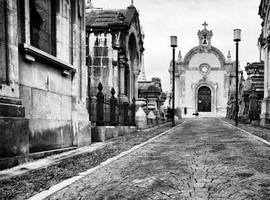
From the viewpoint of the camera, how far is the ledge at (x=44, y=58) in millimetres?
6734

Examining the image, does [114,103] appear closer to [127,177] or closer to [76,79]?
[76,79]

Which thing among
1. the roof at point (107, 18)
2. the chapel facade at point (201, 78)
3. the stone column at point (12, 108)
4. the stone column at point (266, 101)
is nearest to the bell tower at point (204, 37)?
the chapel facade at point (201, 78)

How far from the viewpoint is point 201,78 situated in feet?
195

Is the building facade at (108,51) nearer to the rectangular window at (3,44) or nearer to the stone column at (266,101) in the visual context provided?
the stone column at (266,101)

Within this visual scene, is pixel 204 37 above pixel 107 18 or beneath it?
above

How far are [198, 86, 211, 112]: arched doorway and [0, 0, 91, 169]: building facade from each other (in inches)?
2030

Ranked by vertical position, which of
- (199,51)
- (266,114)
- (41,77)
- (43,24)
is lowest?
Answer: (266,114)

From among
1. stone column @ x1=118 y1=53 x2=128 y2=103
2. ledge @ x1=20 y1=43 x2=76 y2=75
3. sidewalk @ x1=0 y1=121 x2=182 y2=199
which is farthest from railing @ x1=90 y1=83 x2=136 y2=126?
sidewalk @ x1=0 y1=121 x2=182 y2=199

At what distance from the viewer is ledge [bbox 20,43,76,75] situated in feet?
22.1

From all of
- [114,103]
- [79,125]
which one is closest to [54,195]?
[79,125]

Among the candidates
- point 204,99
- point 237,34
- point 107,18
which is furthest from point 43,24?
point 204,99

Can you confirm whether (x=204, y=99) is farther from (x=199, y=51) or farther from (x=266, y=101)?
(x=266, y=101)

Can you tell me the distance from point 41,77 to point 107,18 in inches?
420

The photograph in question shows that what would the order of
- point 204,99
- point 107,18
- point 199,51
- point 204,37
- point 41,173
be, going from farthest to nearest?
point 204,37, point 199,51, point 204,99, point 107,18, point 41,173
